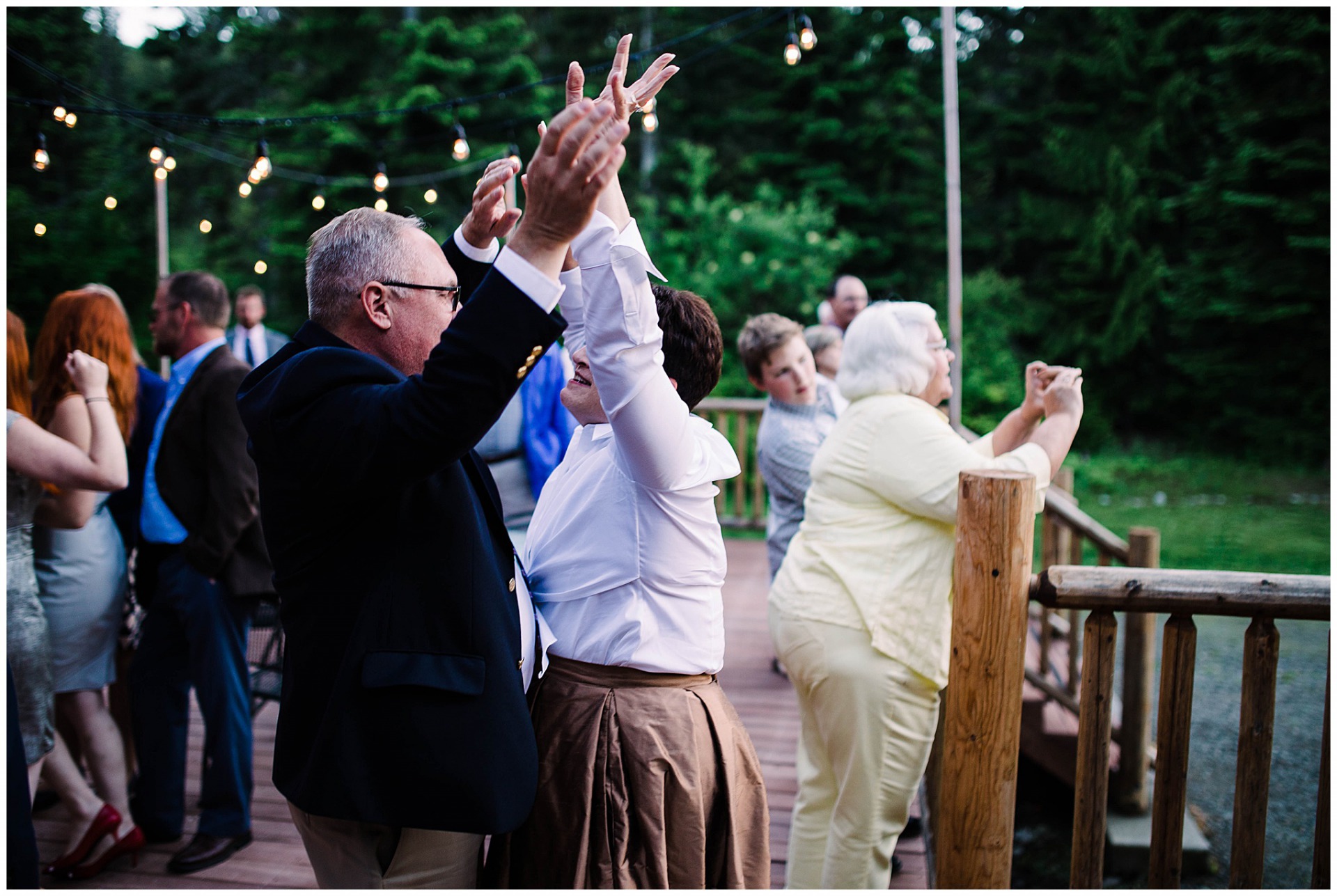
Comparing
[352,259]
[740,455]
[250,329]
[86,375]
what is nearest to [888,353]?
[352,259]

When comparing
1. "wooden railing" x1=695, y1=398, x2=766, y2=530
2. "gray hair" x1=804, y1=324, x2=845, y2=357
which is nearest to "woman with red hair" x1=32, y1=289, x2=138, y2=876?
"gray hair" x1=804, y1=324, x2=845, y2=357

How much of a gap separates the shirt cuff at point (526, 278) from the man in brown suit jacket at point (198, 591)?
1.93 metres

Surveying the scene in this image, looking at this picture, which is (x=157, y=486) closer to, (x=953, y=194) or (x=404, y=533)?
(x=404, y=533)

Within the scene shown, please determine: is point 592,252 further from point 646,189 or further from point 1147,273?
point 1147,273

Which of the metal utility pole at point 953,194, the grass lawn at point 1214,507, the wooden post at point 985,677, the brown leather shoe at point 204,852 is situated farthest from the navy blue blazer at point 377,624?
the grass lawn at point 1214,507

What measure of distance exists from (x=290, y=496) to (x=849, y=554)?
4.82ft

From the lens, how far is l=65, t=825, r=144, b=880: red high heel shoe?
267cm

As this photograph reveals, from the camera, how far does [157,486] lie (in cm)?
283

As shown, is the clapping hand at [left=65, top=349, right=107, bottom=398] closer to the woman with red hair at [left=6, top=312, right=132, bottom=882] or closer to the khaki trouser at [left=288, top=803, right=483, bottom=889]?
the woman with red hair at [left=6, top=312, right=132, bottom=882]

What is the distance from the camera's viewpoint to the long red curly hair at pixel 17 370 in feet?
7.85

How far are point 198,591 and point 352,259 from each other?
1.86 m

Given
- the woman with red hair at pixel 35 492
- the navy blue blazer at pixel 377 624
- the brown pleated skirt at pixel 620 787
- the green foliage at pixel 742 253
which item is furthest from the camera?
the green foliage at pixel 742 253

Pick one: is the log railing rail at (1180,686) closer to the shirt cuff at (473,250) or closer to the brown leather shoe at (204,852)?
the shirt cuff at (473,250)

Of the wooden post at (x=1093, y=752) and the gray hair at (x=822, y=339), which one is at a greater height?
the gray hair at (x=822, y=339)
